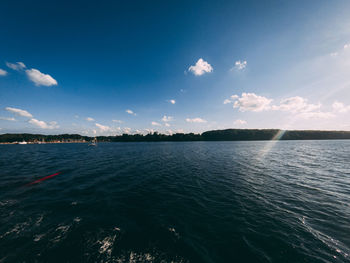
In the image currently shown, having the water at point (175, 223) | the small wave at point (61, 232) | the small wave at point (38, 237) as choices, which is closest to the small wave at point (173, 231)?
the water at point (175, 223)

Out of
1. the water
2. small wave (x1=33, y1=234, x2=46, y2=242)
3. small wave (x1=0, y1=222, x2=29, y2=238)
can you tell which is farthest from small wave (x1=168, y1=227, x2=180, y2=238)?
small wave (x1=0, y1=222, x2=29, y2=238)

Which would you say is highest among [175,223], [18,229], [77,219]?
[18,229]

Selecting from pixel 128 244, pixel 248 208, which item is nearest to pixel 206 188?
pixel 248 208

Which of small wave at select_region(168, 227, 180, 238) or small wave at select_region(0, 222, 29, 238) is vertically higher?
small wave at select_region(0, 222, 29, 238)

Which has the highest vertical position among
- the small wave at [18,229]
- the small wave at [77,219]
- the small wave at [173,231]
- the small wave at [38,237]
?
the small wave at [18,229]

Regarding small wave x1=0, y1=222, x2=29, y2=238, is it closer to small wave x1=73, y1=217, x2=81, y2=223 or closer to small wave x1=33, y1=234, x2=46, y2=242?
small wave x1=33, y1=234, x2=46, y2=242

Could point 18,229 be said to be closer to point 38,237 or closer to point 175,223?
point 38,237

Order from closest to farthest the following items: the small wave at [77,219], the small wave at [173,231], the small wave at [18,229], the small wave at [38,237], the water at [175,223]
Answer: the water at [175,223] < the small wave at [38,237] < the small wave at [18,229] < the small wave at [173,231] < the small wave at [77,219]

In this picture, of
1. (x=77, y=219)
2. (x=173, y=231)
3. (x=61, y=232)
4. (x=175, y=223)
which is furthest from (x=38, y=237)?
(x=175, y=223)

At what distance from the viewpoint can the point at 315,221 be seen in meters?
9.08

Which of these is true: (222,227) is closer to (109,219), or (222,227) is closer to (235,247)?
(235,247)

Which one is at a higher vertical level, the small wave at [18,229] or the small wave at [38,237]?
the small wave at [18,229]

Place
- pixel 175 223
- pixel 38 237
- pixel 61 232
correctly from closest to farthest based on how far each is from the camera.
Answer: pixel 38 237, pixel 61 232, pixel 175 223

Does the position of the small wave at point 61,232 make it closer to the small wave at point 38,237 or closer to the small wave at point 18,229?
the small wave at point 38,237
